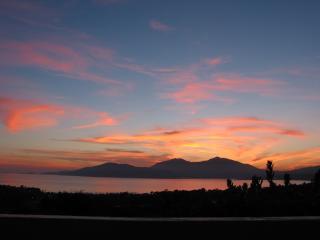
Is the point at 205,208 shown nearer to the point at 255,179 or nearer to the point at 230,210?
the point at 230,210

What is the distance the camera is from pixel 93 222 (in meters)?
3.24

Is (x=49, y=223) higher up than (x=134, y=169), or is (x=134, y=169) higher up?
(x=134, y=169)

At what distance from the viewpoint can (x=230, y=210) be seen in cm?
1073

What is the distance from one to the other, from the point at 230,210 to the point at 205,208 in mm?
1407

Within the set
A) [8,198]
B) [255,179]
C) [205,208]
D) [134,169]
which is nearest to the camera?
[205,208]

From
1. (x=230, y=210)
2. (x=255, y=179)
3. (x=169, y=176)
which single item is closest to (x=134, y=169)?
(x=169, y=176)

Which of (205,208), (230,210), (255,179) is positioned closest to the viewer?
(230,210)

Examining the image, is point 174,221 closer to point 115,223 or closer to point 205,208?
point 115,223

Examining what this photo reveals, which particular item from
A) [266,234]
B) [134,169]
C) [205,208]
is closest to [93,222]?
[266,234]

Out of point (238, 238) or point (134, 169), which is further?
point (134, 169)

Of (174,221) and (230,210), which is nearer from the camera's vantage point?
(174,221)

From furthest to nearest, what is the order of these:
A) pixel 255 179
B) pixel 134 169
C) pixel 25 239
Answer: pixel 134 169
pixel 255 179
pixel 25 239

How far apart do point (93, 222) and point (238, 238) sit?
111cm

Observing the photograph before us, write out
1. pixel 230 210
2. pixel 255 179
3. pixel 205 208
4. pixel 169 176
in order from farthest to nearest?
pixel 169 176
pixel 255 179
pixel 205 208
pixel 230 210
